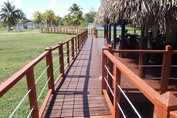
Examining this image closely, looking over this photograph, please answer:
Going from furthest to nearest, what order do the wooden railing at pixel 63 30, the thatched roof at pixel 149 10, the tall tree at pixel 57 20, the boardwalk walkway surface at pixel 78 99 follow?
1. the tall tree at pixel 57 20
2. the wooden railing at pixel 63 30
3. the thatched roof at pixel 149 10
4. the boardwalk walkway surface at pixel 78 99

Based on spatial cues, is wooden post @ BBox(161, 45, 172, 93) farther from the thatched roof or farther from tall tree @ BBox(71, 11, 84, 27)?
tall tree @ BBox(71, 11, 84, 27)

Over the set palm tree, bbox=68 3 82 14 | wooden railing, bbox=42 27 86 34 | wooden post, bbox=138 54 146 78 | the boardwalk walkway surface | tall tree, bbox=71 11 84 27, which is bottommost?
the boardwalk walkway surface

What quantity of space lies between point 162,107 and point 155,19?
4.31 m

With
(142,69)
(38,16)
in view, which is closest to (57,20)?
(38,16)

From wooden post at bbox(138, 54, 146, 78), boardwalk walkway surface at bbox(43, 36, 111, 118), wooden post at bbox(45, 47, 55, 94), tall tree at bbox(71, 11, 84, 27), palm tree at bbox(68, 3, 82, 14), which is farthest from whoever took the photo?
palm tree at bbox(68, 3, 82, 14)

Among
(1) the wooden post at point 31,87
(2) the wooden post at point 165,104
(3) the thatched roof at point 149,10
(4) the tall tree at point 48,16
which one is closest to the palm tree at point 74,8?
(4) the tall tree at point 48,16

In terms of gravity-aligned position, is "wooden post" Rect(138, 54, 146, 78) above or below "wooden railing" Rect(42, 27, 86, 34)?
below

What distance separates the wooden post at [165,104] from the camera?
4.00 ft

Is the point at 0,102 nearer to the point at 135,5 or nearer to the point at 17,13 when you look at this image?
the point at 135,5

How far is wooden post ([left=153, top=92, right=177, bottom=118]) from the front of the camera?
48.1 inches

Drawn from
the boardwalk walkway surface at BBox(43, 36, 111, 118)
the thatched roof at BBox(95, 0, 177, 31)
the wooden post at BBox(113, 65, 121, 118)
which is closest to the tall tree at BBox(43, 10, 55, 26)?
the boardwalk walkway surface at BBox(43, 36, 111, 118)

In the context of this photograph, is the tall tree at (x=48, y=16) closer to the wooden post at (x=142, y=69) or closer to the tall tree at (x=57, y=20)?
the tall tree at (x=57, y=20)

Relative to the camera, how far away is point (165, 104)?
4.07 feet

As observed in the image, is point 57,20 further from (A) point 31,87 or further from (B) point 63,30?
(A) point 31,87
